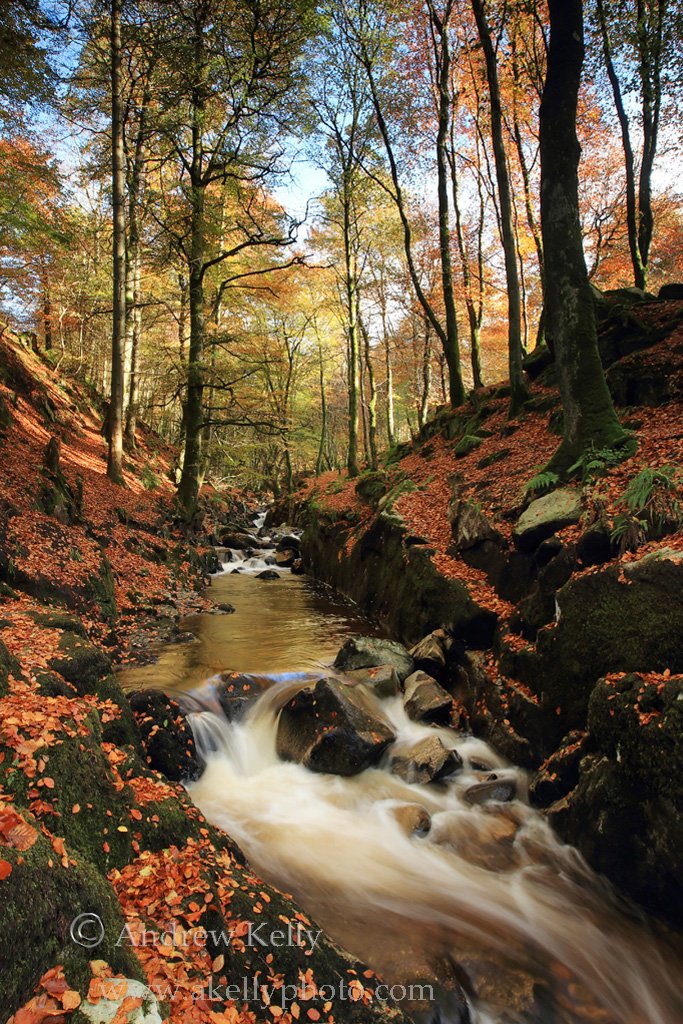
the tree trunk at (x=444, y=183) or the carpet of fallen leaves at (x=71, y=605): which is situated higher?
the tree trunk at (x=444, y=183)

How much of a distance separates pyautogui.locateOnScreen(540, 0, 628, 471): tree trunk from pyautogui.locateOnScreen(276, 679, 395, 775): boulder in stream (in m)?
4.92

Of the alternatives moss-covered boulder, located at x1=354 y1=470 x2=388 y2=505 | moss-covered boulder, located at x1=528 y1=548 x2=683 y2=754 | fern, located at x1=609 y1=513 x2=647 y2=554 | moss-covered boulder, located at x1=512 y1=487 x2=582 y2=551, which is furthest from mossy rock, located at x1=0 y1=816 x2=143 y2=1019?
moss-covered boulder, located at x1=354 y1=470 x2=388 y2=505

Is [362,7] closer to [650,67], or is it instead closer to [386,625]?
[650,67]

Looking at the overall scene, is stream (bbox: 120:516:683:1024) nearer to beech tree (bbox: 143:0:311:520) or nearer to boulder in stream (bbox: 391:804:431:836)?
boulder in stream (bbox: 391:804:431:836)

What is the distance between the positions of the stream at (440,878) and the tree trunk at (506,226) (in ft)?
28.2

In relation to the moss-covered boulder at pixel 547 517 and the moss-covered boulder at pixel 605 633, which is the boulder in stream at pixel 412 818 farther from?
the moss-covered boulder at pixel 547 517

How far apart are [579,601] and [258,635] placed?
691 cm

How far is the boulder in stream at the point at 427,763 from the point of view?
20.2 feet

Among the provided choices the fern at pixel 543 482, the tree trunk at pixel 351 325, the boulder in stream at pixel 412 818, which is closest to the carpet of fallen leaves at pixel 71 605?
the boulder in stream at pixel 412 818

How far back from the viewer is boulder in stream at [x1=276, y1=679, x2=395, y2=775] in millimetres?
6401

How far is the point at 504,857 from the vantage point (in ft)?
16.8

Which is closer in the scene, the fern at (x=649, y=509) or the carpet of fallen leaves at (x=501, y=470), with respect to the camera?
the fern at (x=649, y=509)

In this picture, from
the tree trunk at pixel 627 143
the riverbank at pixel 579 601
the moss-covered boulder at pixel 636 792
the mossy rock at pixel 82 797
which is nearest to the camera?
the mossy rock at pixel 82 797

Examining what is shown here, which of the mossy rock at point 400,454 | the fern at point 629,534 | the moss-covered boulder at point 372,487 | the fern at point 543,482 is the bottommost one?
the fern at point 629,534
